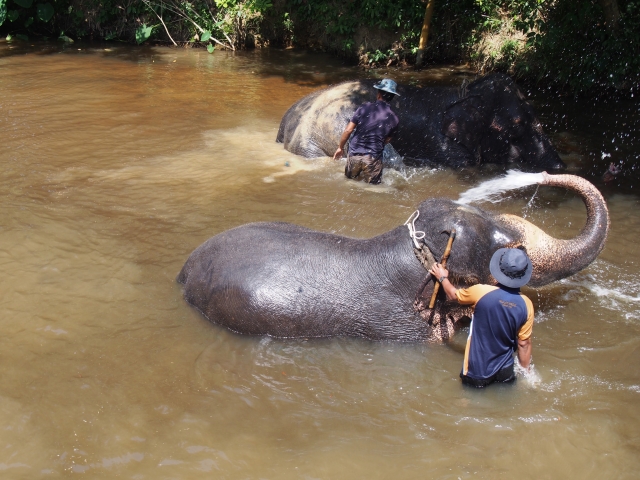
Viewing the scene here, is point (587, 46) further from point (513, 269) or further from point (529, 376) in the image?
point (513, 269)

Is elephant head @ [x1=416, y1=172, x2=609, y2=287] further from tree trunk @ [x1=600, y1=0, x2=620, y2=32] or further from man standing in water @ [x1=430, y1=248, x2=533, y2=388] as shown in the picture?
tree trunk @ [x1=600, y1=0, x2=620, y2=32]

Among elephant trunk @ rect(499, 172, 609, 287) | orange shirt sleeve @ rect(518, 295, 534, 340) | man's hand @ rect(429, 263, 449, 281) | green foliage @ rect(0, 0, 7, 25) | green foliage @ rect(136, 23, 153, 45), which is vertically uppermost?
green foliage @ rect(0, 0, 7, 25)

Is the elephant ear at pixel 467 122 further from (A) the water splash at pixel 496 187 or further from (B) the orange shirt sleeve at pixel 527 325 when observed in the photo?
(B) the orange shirt sleeve at pixel 527 325

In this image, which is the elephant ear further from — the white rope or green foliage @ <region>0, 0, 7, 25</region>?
green foliage @ <region>0, 0, 7, 25</region>

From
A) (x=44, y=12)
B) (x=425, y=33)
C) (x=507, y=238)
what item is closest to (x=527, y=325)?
(x=507, y=238)

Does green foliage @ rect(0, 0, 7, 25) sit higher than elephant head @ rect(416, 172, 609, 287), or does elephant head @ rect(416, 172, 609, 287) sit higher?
green foliage @ rect(0, 0, 7, 25)

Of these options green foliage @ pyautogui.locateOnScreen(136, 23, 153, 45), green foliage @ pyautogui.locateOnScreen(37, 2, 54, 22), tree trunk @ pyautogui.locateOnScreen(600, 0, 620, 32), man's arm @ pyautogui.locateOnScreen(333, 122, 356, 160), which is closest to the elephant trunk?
man's arm @ pyautogui.locateOnScreen(333, 122, 356, 160)

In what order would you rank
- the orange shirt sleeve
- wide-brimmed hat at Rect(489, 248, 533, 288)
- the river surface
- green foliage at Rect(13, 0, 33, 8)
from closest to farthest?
the river surface < wide-brimmed hat at Rect(489, 248, 533, 288) < the orange shirt sleeve < green foliage at Rect(13, 0, 33, 8)

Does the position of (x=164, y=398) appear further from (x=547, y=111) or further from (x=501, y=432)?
(x=547, y=111)

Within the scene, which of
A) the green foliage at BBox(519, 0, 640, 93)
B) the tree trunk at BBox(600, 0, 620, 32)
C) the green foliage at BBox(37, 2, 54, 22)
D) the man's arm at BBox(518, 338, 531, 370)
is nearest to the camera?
the man's arm at BBox(518, 338, 531, 370)

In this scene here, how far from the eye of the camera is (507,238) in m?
5.07

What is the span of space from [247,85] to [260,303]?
9258 millimetres

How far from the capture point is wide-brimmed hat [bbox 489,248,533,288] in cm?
429

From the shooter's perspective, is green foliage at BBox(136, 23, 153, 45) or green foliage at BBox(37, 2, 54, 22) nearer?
green foliage at BBox(136, 23, 153, 45)
